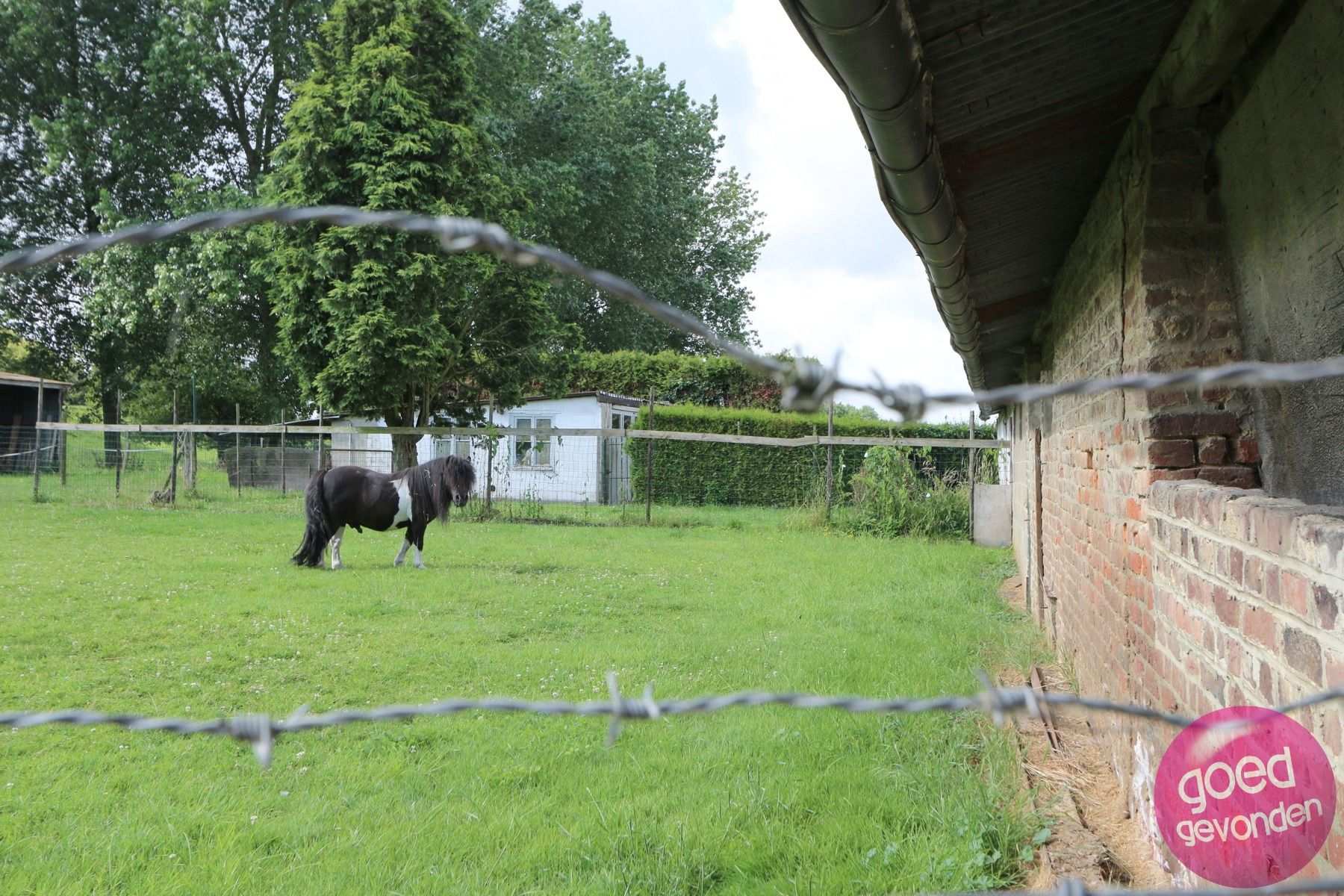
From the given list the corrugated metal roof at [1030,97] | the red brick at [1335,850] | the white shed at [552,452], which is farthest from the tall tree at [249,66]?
the red brick at [1335,850]

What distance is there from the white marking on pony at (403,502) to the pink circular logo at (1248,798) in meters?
9.18

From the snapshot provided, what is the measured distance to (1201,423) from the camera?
8.84 ft

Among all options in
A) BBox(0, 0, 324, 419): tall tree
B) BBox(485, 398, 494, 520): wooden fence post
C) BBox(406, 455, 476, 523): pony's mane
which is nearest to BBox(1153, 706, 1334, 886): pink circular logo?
BBox(406, 455, 476, 523): pony's mane

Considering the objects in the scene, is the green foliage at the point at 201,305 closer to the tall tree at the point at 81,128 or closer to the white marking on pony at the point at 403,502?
the tall tree at the point at 81,128

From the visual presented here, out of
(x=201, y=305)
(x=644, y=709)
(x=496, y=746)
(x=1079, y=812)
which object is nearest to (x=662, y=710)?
(x=644, y=709)

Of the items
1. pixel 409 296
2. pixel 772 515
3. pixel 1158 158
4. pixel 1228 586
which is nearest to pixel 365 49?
pixel 409 296

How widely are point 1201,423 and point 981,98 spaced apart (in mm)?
1185

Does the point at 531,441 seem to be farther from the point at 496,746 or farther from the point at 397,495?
the point at 496,746

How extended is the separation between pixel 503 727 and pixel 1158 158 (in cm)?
370

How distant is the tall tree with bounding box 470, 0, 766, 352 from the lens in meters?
26.7

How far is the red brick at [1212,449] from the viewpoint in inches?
106

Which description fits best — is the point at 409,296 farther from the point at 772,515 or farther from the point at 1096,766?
the point at 1096,766

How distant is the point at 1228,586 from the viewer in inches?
77.3

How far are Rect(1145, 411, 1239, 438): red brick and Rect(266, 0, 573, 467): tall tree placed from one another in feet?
49.4
